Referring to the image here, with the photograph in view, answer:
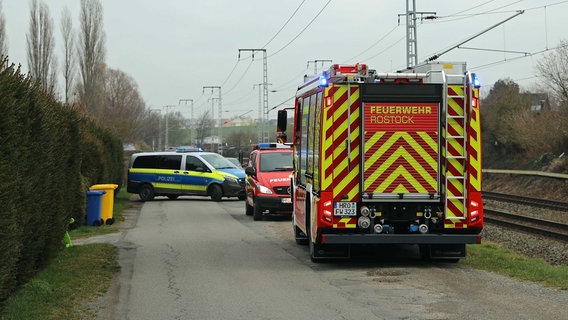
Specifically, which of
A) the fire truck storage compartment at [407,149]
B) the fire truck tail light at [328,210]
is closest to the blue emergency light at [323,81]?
the fire truck storage compartment at [407,149]

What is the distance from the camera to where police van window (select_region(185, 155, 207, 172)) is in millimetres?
30406

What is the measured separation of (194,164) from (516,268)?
68.7ft

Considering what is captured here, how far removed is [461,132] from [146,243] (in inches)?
284

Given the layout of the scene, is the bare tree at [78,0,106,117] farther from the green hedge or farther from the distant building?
the green hedge

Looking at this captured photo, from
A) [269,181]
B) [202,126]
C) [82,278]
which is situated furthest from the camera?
[202,126]

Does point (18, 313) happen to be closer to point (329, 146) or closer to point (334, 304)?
point (334, 304)

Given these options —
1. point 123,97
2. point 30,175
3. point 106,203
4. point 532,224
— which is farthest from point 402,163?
point 123,97

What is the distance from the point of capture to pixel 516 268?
10.7 meters

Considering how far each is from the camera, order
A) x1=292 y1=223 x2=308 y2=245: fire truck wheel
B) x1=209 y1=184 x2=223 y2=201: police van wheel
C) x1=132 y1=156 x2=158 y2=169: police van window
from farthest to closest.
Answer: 1. x1=132 y1=156 x2=158 y2=169: police van window
2. x1=209 y1=184 x2=223 y2=201: police van wheel
3. x1=292 y1=223 x2=308 y2=245: fire truck wheel

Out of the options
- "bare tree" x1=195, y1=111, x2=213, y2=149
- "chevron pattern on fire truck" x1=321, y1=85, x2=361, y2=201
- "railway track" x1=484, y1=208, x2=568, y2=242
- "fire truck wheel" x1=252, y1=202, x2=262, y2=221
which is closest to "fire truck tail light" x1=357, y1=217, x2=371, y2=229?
"chevron pattern on fire truck" x1=321, y1=85, x2=361, y2=201

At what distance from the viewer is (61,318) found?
7730 mm

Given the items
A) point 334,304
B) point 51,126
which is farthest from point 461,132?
point 51,126

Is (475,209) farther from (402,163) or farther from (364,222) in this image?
(364,222)

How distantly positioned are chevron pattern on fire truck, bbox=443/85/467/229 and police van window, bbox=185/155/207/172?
2056cm
